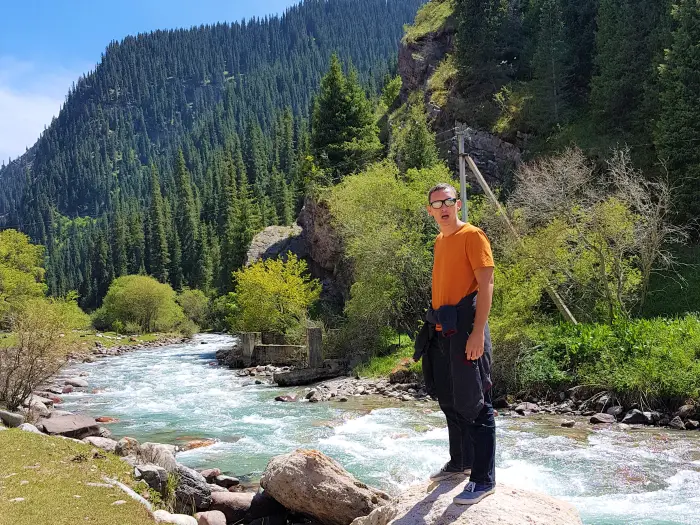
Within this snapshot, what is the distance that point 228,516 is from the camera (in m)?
9.53

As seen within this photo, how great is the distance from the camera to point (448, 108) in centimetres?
4384

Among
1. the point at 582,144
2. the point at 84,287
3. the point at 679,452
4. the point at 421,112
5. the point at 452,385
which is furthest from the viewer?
the point at 84,287

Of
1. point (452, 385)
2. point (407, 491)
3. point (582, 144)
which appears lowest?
point (407, 491)

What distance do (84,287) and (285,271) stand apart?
91.8 meters

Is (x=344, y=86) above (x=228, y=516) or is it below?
above

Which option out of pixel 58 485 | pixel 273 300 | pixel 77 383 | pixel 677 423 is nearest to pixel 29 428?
pixel 58 485

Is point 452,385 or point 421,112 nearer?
point 452,385

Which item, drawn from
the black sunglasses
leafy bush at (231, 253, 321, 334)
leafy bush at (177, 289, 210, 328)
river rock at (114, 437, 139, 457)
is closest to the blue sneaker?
the black sunglasses

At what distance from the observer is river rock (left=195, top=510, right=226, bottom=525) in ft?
28.6

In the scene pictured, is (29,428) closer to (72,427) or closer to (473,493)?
(72,427)

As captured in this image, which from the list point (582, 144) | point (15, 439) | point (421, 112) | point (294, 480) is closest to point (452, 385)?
point (294, 480)

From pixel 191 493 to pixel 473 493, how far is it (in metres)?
5.93

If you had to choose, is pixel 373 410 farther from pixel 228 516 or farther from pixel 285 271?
pixel 285 271

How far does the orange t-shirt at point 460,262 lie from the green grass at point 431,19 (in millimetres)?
50789
